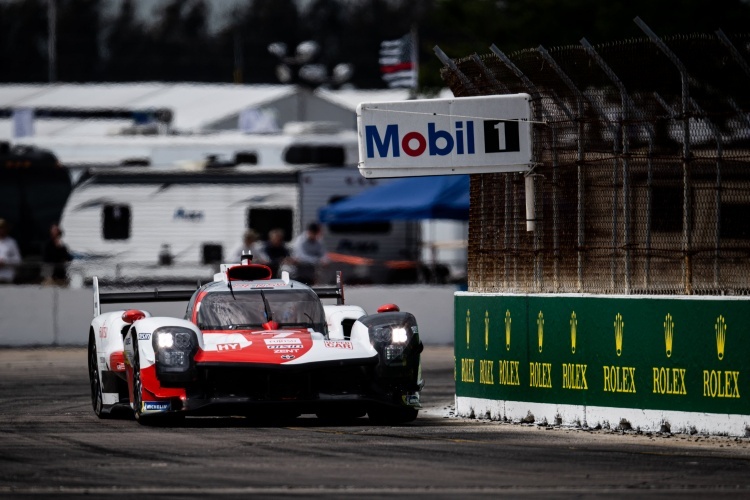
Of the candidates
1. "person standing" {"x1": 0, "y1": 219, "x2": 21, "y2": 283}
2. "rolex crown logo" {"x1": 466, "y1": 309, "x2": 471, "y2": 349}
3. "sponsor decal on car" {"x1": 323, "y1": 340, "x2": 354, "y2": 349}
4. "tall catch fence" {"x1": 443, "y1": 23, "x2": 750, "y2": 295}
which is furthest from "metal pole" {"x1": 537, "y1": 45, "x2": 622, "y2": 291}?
"person standing" {"x1": 0, "y1": 219, "x2": 21, "y2": 283}

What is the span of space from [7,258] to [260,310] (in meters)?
14.0

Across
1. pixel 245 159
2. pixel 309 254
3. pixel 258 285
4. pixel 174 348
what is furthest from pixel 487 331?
pixel 245 159

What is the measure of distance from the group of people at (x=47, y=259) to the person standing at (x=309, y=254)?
3642 millimetres

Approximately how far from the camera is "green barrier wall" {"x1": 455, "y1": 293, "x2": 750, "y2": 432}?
12250 mm

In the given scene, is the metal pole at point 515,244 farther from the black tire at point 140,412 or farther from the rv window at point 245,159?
the rv window at point 245,159

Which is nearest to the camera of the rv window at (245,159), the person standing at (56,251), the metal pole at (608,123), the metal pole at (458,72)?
the metal pole at (608,123)

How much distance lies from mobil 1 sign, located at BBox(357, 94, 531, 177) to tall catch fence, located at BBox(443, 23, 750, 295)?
287mm

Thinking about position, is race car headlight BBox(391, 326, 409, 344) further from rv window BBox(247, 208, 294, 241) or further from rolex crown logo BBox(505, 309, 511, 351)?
rv window BBox(247, 208, 294, 241)

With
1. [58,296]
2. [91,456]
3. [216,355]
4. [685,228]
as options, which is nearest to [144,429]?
[216,355]

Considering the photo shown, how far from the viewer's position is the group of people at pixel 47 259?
27016 millimetres

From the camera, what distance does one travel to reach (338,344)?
13500 mm

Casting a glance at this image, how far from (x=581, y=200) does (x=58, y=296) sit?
14826mm

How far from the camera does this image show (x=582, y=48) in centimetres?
1313

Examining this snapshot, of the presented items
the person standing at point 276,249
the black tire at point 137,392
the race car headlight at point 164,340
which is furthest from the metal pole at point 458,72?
the person standing at point 276,249
